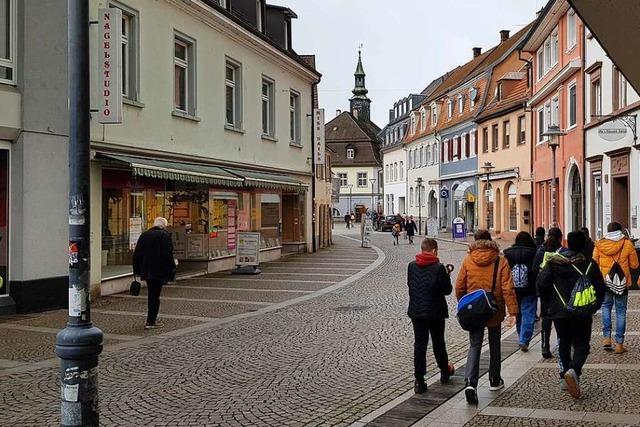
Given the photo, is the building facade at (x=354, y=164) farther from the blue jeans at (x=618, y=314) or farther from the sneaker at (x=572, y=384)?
the sneaker at (x=572, y=384)

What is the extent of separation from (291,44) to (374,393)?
23641 mm

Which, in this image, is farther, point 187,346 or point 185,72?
point 185,72

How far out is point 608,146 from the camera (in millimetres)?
21953

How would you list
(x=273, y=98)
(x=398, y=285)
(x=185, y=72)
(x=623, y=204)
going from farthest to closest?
(x=273, y=98), (x=623, y=204), (x=185, y=72), (x=398, y=285)

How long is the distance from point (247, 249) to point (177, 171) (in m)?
4.40

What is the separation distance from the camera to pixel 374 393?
746 centimetres

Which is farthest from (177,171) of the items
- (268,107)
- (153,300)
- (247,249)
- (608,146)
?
(608,146)

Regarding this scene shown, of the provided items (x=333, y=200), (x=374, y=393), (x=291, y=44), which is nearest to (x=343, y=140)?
(x=333, y=200)

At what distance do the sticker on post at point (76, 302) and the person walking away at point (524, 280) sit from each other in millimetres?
6252

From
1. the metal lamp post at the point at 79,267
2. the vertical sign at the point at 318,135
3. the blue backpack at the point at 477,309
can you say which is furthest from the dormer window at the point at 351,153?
the metal lamp post at the point at 79,267

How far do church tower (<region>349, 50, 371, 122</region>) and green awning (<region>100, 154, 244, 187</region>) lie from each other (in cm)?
9467

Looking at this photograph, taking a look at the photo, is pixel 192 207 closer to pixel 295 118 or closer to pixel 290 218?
pixel 290 218

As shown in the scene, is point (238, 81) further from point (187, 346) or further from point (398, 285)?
point (187, 346)

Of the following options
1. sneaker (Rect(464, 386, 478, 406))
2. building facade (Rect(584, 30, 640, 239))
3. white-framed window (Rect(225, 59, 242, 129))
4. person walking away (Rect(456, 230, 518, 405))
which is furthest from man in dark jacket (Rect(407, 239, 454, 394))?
white-framed window (Rect(225, 59, 242, 129))
